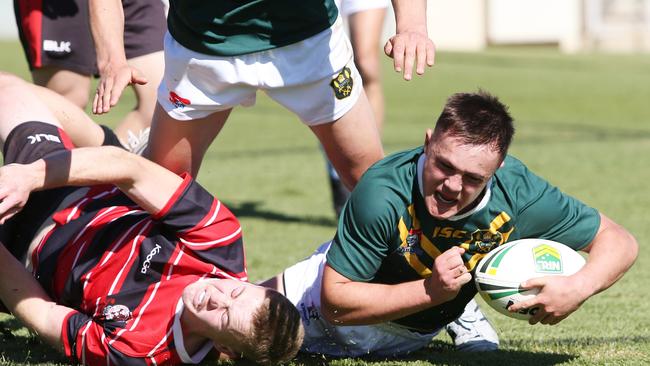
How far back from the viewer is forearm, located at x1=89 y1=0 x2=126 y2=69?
404cm

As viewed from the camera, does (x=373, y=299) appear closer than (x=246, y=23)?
Yes

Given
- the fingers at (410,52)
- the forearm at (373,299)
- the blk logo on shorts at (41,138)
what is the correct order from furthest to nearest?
the blk logo on shorts at (41,138) → the forearm at (373,299) → the fingers at (410,52)

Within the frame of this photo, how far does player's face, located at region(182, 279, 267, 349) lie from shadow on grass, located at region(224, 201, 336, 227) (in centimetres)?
359

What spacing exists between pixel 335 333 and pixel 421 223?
2.33ft

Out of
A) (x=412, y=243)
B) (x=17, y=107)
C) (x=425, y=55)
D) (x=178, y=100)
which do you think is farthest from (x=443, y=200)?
(x=17, y=107)

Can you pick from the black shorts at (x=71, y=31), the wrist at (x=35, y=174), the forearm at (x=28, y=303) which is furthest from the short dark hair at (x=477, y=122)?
the black shorts at (x=71, y=31)

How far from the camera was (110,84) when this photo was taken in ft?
12.7

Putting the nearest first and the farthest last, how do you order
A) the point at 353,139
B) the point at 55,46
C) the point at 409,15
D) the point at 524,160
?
the point at 409,15, the point at 353,139, the point at 55,46, the point at 524,160

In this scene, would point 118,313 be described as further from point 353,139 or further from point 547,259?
point 547,259

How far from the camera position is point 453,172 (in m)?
3.59

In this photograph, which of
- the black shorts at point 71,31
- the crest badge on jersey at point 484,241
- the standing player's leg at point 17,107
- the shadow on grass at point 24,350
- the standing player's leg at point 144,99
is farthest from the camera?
the black shorts at point 71,31

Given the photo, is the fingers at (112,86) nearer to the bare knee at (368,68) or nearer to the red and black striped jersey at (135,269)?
the red and black striped jersey at (135,269)

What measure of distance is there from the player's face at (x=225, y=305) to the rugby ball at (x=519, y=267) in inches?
31.8

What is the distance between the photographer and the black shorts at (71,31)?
6.18 metres
